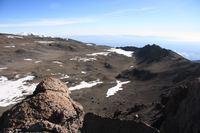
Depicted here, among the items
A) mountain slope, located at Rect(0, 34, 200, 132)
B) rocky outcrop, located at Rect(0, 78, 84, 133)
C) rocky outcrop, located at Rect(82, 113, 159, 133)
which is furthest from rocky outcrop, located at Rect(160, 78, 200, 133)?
rocky outcrop, located at Rect(0, 78, 84, 133)

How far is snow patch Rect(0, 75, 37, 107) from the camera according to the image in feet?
93.3

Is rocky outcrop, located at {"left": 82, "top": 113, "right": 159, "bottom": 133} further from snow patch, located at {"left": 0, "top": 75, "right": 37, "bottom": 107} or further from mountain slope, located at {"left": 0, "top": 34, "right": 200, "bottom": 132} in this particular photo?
snow patch, located at {"left": 0, "top": 75, "right": 37, "bottom": 107}

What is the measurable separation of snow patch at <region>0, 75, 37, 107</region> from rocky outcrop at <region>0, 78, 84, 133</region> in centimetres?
2332

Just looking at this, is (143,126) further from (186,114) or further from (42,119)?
(42,119)

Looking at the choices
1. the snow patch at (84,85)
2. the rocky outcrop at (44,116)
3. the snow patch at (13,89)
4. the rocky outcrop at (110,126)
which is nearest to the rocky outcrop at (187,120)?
the rocky outcrop at (110,126)

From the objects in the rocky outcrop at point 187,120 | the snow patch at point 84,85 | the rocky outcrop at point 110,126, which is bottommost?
the snow patch at point 84,85

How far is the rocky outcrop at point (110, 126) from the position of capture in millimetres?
10602

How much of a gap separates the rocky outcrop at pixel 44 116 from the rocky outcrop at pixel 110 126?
3.08m

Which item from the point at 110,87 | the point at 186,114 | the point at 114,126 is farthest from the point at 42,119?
the point at 110,87

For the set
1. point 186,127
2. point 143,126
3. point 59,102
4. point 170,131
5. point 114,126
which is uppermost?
point 59,102

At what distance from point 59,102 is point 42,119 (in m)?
1.33

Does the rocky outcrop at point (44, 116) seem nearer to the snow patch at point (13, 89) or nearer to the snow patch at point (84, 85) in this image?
the snow patch at point (13, 89)

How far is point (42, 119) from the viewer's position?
743 cm

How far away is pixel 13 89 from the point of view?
33.6m
